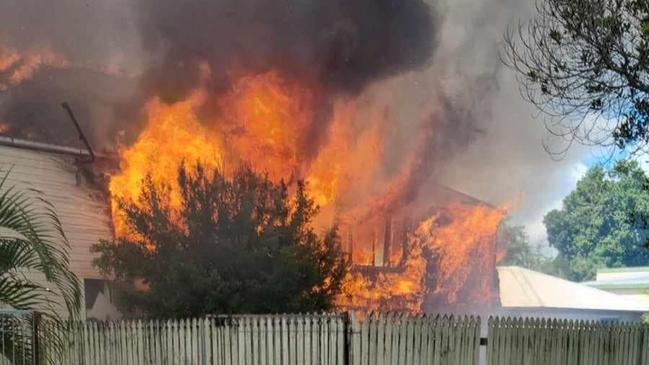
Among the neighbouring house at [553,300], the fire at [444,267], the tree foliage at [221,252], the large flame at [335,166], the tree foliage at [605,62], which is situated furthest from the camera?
the neighbouring house at [553,300]

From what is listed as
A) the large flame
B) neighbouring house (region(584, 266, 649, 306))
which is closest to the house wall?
the large flame

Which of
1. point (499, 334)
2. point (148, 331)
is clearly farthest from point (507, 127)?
point (148, 331)

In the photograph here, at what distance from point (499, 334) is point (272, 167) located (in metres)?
6.45

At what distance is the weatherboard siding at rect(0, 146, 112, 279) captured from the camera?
1067cm

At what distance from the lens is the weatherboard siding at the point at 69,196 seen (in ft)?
35.0

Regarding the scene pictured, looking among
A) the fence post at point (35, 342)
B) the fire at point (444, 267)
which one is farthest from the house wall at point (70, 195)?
the fence post at point (35, 342)

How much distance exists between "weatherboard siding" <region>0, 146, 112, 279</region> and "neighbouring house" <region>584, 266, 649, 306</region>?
16.4 m

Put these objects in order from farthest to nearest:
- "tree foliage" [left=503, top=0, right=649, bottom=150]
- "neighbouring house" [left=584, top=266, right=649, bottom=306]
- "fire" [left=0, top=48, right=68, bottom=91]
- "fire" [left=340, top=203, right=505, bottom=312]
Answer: "neighbouring house" [left=584, top=266, right=649, bottom=306] < "fire" [left=340, top=203, right=505, bottom=312] < "fire" [left=0, top=48, right=68, bottom=91] < "tree foliage" [left=503, top=0, right=649, bottom=150]

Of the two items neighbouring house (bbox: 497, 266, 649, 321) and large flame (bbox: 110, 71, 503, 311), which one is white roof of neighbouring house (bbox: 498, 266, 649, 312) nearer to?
neighbouring house (bbox: 497, 266, 649, 321)

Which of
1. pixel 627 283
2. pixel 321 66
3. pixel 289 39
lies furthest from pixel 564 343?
pixel 627 283

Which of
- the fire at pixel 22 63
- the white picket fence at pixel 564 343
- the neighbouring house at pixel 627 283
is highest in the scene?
the fire at pixel 22 63

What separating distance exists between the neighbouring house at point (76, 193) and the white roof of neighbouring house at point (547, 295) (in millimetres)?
10132

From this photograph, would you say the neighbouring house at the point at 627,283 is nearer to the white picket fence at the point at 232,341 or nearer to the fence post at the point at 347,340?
the fence post at the point at 347,340

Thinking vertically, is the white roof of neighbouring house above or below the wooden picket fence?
below
